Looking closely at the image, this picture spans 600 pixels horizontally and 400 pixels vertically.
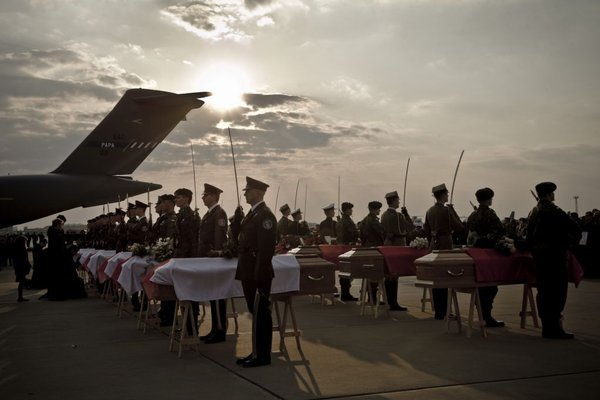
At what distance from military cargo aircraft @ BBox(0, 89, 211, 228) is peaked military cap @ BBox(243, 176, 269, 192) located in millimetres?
15638

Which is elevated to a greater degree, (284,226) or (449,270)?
(284,226)

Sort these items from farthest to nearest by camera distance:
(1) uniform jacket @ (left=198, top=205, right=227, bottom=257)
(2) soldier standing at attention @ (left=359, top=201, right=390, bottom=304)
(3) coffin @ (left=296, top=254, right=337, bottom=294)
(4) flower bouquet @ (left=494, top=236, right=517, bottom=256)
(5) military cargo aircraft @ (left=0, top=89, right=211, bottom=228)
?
(5) military cargo aircraft @ (left=0, top=89, right=211, bottom=228), (2) soldier standing at attention @ (left=359, top=201, right=390, bottom=304), (1) uniform jacket @ (left=198, top=205, right=227, bottom=257), (4) flower bouquet @ (left=494, top=236, right=517, bottom=256), (3) coffin @ (left=296, top=254, right=337, bottom=294)

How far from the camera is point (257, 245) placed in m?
6.40

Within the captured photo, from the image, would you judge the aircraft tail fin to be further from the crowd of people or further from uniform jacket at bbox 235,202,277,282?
uniform jacket at bbox 235,202,277,282

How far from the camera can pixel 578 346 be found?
6762 millimetres

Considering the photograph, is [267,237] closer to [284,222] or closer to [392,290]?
[392,290]

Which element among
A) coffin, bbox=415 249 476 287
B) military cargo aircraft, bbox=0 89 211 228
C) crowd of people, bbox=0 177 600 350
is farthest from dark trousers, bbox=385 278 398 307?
military cargo aircraft, bbox=0 89 211 228

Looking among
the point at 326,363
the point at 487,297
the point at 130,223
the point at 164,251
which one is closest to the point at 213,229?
the point at 164,251

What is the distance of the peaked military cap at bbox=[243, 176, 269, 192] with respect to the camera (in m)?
6.61

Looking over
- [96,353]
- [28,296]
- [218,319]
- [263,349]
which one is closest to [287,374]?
[263,349]

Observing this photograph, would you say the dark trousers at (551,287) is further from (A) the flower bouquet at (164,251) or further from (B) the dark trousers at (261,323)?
(A) the flower bouquet at (164,251)

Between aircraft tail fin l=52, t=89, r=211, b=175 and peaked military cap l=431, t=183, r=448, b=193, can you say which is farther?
aircraft tail fin l=52, t=89, r=211, b=175

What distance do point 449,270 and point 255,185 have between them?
2.89 m

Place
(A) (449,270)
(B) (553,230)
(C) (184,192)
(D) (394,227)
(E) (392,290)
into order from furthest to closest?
1. (D) (394,227)
2. (E) (392,290)
3. (C) (184,192)
4. (A) (449,270)
5. (B) (553,230)
